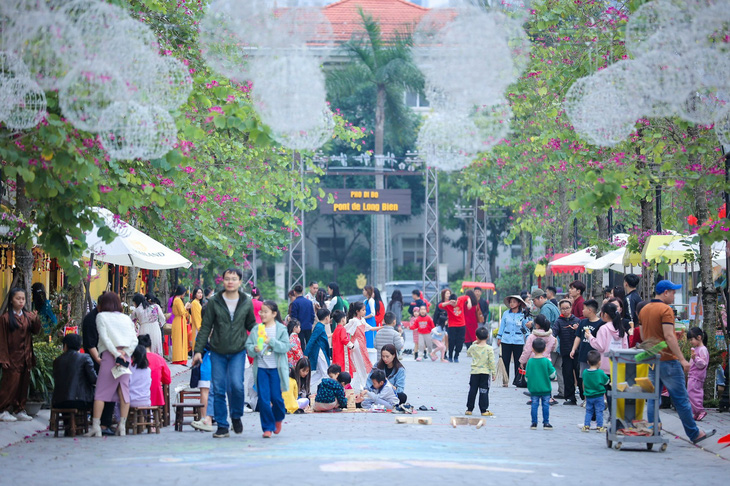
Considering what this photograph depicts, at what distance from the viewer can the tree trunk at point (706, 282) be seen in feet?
46.9

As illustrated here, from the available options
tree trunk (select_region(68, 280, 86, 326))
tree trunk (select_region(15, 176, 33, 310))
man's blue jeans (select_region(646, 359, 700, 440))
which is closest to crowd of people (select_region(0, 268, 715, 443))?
man's blue jeans (select_region(646, 359, 700, 440))

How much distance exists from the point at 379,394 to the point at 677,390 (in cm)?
488

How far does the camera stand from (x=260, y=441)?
10.7 metres

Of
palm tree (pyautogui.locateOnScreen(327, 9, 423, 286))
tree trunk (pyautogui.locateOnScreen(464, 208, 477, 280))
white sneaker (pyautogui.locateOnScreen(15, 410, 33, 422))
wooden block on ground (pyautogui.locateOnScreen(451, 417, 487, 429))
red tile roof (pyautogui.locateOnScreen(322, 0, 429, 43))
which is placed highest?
red tile roof (pyautogui.locateOnScreen(322, 0, 429, 43))

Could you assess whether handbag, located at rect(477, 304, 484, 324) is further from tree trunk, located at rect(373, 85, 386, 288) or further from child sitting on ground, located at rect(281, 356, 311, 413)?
tree trunk, located at rect(373, 85, 386, 288)

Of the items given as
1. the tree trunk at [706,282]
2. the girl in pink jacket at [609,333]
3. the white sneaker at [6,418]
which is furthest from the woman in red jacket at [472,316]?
the white sneaker at [6,418]

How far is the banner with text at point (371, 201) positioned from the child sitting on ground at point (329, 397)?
2634 cm

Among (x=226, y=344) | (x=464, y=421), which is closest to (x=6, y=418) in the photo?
(x=226, y=344)

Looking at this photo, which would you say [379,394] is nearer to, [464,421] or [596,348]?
[464,421]

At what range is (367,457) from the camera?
31.0 ft

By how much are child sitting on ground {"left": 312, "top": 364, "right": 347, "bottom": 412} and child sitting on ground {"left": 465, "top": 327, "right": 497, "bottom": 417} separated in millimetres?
1839

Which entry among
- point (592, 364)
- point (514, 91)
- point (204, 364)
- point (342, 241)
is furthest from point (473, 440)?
point (342, 241)

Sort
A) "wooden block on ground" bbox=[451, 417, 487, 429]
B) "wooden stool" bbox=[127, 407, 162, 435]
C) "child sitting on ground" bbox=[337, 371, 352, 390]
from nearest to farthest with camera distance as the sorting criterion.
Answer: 1. "wooden stool" bbox=[127, 407, 162, 435]
2. "wooden block on ground" bbox=[451, 417, 487, 429]
3. "child sitting on ground" bbox=[337, 371, 352, 390]

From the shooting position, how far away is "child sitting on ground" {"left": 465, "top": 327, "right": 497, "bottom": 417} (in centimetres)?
1385
